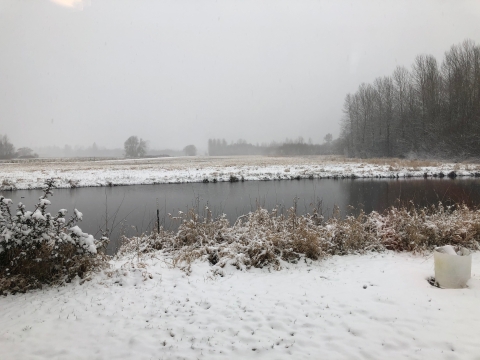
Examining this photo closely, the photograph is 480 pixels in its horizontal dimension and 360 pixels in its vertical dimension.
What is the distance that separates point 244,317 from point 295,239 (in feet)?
9.33

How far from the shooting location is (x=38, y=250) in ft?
16.6

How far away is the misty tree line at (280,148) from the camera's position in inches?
3899

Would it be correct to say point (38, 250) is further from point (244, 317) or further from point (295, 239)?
point (295, 239)


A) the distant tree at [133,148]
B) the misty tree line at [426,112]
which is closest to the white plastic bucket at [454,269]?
the misty tree line at [426,112]

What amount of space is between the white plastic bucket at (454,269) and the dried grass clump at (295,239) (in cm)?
205

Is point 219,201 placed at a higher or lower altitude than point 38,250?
lower

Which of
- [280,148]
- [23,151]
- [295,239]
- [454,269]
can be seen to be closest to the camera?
[454,269]

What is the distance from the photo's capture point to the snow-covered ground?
3.32 metres

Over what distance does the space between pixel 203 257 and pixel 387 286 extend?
12.0 ft

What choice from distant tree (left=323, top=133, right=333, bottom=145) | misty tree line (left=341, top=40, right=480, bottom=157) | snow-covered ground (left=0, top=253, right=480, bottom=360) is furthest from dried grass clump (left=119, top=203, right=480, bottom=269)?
distant tree (left=323, top=133, right=333, bottom=145)

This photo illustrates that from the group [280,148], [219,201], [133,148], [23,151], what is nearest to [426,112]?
[219,201]

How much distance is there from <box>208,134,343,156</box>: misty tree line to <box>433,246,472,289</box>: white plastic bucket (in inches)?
3090

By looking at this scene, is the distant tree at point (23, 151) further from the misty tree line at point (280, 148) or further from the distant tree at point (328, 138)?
the distant tree at point (328, 138)

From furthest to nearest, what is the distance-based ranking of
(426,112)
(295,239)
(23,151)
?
(426,112) < (23,151) < (295,239)
